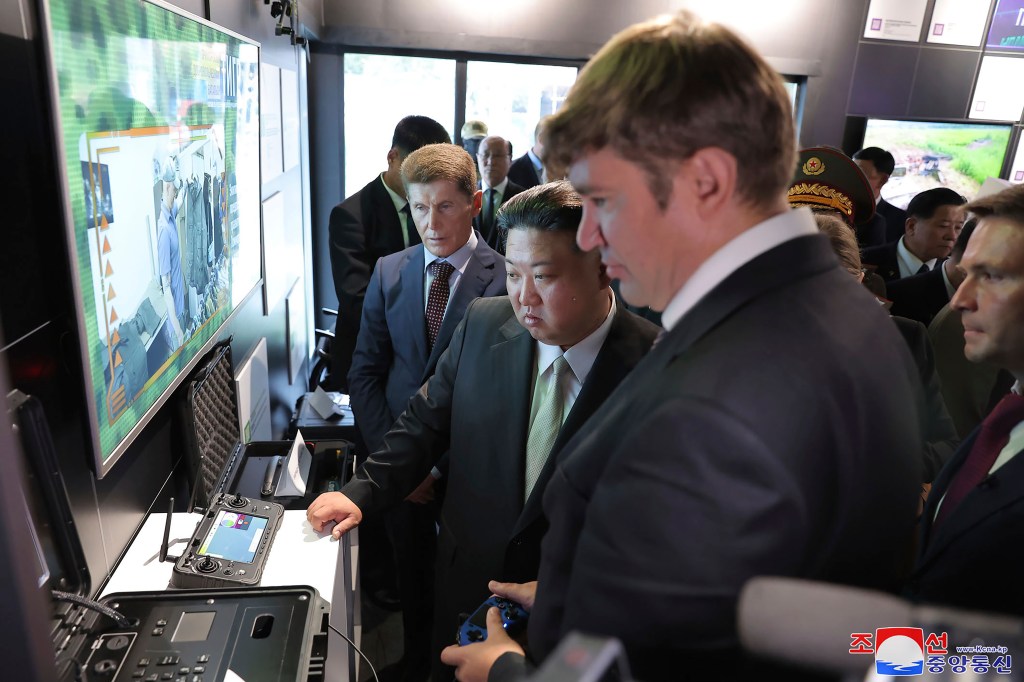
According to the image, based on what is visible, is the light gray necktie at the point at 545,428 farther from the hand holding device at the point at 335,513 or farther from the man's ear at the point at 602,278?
the hand holding device at the point at 335,513

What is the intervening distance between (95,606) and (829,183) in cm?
262

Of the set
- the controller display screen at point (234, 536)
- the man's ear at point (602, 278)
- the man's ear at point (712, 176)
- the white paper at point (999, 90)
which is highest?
the white paper at point (999, 90)

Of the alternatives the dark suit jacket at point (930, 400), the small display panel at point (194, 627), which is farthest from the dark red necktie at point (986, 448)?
the small display panel at point (194, 627)

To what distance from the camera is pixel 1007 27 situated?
575 centimetres

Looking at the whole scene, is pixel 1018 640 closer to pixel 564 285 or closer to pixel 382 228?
pixel 564 285

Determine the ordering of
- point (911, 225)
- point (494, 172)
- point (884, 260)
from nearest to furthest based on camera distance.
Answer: point (911, 225)
point (884, 260)
point (494, 172)

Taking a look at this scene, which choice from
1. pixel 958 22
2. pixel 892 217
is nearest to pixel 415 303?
pixel 892 217

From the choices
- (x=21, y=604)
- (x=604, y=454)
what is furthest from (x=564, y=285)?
(x=21, y=604)

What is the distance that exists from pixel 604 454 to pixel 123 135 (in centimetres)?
112

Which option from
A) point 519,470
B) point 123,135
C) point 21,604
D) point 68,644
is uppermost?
point 123,135

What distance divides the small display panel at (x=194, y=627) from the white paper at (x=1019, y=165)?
744 centimetres

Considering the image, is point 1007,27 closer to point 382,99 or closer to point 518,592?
point 382,99

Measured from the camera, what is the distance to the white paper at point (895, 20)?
556cm

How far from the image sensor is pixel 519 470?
1.51 metres
